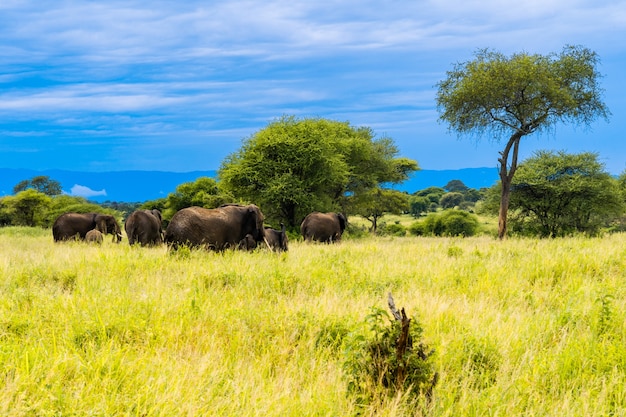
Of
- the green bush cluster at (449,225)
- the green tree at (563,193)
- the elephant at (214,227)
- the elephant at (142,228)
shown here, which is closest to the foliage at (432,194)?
the green bush cluster at (449,225)

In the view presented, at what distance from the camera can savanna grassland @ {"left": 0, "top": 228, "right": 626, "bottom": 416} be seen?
3.80 metres

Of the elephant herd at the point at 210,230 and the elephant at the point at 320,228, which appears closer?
the elephant herd at the point at 210,230

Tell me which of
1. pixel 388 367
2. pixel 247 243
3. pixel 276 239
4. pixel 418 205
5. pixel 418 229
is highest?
pixel 418 205

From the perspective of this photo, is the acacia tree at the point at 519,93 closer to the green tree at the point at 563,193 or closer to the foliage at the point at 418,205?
the green tree at the point at 563,193

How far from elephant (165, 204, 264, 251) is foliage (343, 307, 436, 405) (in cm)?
899

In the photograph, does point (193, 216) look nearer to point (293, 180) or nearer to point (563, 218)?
point (293, 180)

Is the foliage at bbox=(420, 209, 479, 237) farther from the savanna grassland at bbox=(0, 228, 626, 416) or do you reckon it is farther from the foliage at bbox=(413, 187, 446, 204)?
the savanna grassland at bbox=(0, 228, 626, 416)

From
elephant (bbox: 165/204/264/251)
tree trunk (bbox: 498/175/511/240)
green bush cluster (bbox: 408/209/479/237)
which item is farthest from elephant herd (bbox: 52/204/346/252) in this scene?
green bush cluster (bbox: 408/209/479/237)

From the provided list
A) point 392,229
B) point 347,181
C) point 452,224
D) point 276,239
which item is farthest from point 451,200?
point 276,239

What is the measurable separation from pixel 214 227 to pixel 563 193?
33354 mm

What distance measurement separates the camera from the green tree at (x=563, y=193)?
3756 centimetres

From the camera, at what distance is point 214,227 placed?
13898 millimetres

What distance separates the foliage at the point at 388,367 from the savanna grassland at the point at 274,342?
126 mm

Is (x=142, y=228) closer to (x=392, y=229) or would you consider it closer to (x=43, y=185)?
(x=392, y=229)
